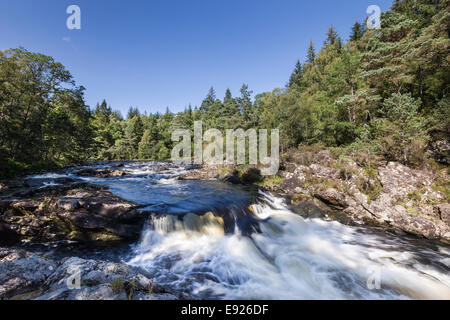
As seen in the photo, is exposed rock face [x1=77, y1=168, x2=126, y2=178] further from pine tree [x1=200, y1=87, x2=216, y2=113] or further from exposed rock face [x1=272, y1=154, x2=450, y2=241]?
pine tree [x1=200, y1=87, x2=216, y2=113]

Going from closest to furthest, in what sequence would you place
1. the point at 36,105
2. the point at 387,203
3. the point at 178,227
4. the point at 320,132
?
the point at 178,227, the point at 387,203, the point at 36,105, the point at 320,132

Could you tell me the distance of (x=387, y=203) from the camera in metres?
9.02

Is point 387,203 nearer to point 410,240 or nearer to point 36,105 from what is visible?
point 410,240

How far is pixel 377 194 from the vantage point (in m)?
9.62

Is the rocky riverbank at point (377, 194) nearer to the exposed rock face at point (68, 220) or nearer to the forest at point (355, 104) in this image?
the forest at point (355, 104)

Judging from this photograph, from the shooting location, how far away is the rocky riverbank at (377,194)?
7848mm

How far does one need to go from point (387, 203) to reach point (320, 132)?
512 inches

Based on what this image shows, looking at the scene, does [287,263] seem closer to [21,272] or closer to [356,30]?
[21,272]

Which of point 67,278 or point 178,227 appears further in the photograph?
point 178,227

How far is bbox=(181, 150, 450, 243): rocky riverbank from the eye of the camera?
785 cm

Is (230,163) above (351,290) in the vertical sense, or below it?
above

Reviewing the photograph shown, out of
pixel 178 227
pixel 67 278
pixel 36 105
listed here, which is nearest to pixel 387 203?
pixel 178 227
